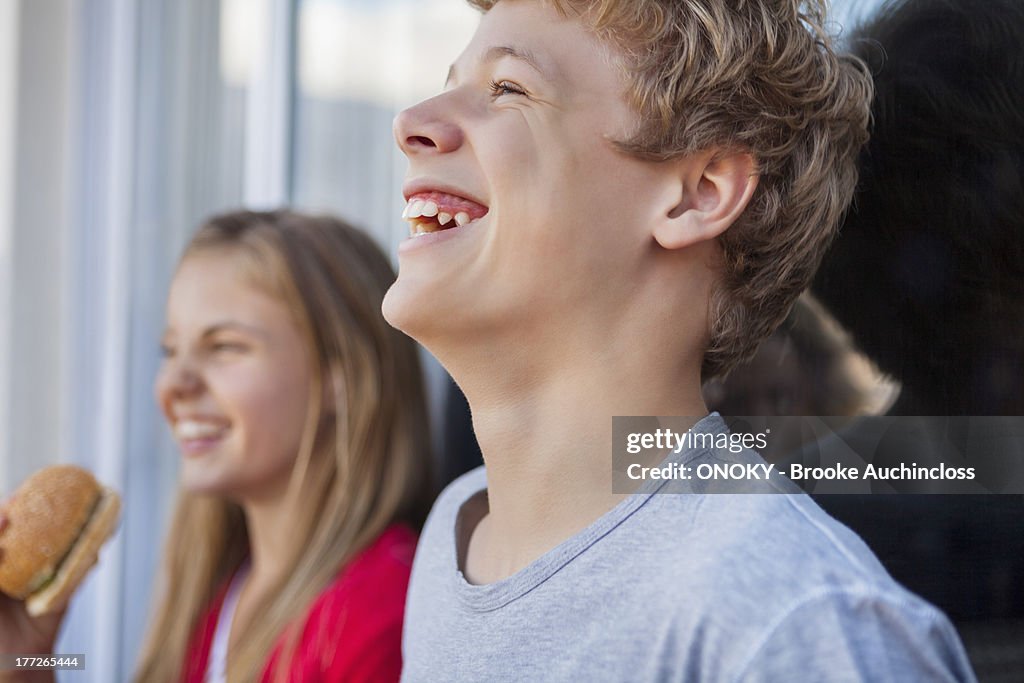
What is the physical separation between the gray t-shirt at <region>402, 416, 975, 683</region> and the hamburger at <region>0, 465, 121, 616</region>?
0.73 metres

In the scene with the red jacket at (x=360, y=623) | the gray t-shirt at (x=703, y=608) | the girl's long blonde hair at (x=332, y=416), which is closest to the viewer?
the gray t-shirt at (x=703, y=608)

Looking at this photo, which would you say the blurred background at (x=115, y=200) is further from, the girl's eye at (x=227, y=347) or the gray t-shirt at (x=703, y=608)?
the gray t-shirt at (x=703, y=608)

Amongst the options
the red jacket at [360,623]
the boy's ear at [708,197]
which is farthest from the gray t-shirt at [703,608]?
the red jacket at [360,623]

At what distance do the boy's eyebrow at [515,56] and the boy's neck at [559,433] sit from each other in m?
0.30

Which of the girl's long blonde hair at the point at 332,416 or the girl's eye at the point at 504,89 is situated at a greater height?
the girl's eye at the point at 504,89

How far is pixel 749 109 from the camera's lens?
0.99 metres

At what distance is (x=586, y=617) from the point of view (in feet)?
2.85


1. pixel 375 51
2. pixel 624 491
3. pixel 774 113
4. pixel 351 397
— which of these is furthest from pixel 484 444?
pixel 375 51

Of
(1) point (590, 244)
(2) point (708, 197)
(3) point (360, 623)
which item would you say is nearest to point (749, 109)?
(2) point (708, 197)

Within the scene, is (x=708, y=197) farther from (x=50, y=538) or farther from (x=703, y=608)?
(x=50, y=538)

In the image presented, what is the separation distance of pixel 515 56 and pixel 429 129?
12 centimetres

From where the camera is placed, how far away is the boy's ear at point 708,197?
94 cm

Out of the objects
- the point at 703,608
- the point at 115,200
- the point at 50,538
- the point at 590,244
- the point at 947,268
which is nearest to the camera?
the point at 703,608

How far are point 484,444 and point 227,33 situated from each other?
1.89m
